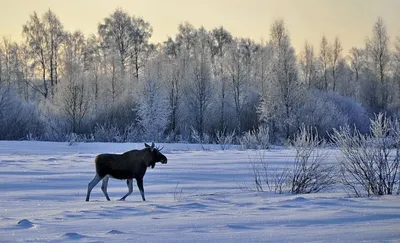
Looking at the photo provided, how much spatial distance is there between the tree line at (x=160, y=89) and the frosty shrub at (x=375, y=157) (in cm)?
2581

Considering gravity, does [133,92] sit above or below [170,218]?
above

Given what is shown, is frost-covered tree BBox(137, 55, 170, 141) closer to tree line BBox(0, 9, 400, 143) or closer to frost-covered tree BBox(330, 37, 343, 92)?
tree line BBox(0, 9, 400, 143)

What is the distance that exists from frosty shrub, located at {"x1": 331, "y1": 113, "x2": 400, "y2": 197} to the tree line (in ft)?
84.7

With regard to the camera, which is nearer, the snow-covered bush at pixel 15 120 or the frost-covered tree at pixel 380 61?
the snow-covered bush at pixel 15 120

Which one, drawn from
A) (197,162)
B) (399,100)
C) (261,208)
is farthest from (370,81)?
(261,208)

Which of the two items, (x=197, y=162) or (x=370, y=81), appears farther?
(x=370, y=81)

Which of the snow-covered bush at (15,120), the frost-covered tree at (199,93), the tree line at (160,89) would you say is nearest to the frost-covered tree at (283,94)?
the tree line at (160,89)

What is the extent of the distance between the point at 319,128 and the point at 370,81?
54.6 ft

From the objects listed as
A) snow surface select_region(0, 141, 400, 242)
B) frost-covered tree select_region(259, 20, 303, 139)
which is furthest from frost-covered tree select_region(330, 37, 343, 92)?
snow surface select_region(0, 141, 400, 242)

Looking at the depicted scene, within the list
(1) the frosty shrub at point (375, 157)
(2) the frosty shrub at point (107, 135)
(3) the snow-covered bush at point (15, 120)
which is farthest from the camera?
(2) the frosty shrub at point (107, 135)

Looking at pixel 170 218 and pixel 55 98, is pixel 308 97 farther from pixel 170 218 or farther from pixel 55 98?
pixel 170 218

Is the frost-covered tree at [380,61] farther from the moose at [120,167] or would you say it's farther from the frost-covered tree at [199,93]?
the moose at [120,167]

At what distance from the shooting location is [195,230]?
5.36 metres

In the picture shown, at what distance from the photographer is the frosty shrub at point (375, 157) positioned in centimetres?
885
